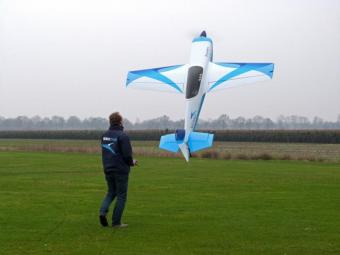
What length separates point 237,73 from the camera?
906 inches

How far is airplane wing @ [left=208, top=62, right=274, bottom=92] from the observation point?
73.1 ft

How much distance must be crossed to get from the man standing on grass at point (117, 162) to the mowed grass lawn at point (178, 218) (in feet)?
1.08

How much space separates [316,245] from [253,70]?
14394 millimetres

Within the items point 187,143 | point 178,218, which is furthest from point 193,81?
point 178,218

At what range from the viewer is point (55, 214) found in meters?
11.9

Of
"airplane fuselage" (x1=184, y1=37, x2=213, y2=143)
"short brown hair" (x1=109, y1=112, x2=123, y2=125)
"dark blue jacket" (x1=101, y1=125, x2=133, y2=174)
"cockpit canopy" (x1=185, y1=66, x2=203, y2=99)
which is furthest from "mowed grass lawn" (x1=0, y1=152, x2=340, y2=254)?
"cockpit canopy" (x1=185, y1=66, x2=203, y2=99)

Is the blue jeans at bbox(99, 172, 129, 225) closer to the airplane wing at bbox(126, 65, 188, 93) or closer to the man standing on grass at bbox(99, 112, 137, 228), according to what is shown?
the man standing on grass at bbox(99, 112, 137, 228)

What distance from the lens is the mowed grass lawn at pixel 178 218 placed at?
877 centimetres

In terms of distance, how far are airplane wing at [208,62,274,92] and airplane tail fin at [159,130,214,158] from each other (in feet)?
12.7

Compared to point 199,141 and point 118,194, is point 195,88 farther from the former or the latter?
point 118,194

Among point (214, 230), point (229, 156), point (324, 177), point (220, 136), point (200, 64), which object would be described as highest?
point (200, 64)

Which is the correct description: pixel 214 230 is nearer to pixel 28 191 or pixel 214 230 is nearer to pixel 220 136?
pixel 28 191

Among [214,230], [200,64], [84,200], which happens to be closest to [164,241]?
[214,230]

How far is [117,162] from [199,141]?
8.98 m
